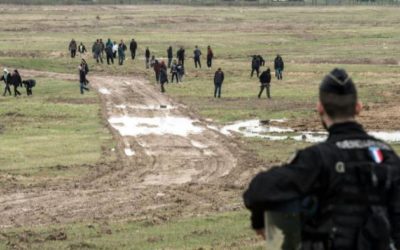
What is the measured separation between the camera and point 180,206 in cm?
1916

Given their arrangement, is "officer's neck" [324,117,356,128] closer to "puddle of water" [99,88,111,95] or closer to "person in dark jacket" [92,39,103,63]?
"puddle of water" [99,88,111,95]

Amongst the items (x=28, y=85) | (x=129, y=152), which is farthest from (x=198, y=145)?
(x=28, y=85)

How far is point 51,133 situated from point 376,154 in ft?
88.5

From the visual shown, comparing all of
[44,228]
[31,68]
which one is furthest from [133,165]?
[31,68]

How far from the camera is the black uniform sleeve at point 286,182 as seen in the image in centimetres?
483

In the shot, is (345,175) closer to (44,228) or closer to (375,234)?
(375,234)

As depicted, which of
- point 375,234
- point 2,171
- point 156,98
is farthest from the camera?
point 156,98

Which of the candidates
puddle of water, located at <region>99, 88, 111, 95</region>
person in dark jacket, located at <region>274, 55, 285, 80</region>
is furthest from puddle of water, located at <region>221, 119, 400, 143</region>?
person in dark jacket, located at <region>274, 55, 285, 80</region>

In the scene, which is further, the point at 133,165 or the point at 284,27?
the point at 284,27

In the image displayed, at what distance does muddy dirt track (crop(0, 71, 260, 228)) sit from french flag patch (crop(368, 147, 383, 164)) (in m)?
12.5

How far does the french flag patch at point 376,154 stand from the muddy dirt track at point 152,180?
12473mm

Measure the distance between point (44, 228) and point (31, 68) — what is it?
39061 millimetres

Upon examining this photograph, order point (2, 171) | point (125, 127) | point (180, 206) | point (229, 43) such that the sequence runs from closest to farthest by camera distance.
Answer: point (180, 206)
point (2, 171)
point (125, 127)
point (229, 43)

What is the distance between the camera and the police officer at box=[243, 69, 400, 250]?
4.85 meters
